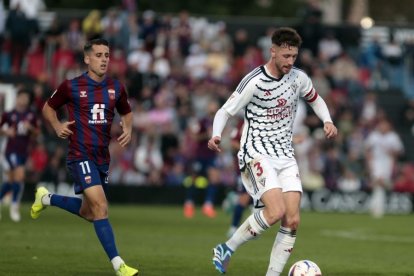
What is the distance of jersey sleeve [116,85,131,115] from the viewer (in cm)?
1261

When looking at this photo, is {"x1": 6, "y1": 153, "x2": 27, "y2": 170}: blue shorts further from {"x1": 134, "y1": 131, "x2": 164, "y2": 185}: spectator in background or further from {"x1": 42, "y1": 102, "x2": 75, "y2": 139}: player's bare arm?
{"x1": 42, "y1": 102, "x2": 75, "y2": 139}: player's bare arm

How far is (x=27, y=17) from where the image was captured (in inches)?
1238

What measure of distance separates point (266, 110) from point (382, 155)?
1942 cm

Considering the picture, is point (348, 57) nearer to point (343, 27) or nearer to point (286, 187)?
point (343, 27)

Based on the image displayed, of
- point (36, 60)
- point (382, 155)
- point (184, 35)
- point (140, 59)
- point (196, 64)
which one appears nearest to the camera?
point (382, 155)

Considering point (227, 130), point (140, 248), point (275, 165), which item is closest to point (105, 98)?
point (275, 165)

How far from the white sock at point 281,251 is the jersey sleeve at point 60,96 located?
2891 millimetres

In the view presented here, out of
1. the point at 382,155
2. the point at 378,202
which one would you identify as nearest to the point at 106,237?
the point at 378,202

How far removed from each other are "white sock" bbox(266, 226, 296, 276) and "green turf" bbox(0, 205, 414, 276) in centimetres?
128

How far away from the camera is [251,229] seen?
11.8 m

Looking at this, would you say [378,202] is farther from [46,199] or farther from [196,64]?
[46,199]

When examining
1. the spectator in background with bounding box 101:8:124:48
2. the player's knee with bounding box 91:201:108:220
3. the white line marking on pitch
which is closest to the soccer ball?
the player's knee with bounding box 91:201:108:220

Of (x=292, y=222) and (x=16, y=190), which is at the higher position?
(x=292, y=222)

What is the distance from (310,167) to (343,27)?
258 inches
